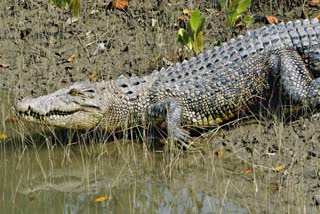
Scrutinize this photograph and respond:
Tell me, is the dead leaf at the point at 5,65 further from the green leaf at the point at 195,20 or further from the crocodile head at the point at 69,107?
the green leaf at the point at 195,20

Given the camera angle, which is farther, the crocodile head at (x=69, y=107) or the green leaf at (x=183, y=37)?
the green leaf at (x=183, y=37)

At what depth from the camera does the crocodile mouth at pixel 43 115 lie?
6.43 meters

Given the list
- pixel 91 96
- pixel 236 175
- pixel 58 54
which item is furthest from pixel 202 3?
pixel 236 175

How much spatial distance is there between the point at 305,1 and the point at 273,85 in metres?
2.08

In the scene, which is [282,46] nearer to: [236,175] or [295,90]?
[295,90]

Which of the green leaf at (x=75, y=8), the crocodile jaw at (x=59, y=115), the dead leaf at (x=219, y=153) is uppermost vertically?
the green leaf at (x=75, y=8)

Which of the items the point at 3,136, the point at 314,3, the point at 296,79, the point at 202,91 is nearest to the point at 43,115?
the point at 3,136

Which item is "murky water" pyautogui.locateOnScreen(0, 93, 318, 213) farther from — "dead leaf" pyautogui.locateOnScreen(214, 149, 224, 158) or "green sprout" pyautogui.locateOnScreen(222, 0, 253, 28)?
"green sprout" pyautogui.locateOnScreen(222, 0, 253, 28)

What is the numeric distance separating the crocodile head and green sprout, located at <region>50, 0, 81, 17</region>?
2.14 metres

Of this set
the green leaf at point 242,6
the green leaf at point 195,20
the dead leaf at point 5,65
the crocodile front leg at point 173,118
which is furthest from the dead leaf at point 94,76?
the green leaf at point 242,6

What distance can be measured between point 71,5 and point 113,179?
374 centimetres

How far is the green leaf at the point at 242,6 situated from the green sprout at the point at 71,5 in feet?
7.13

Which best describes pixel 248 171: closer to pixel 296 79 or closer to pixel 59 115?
pixel 296 79

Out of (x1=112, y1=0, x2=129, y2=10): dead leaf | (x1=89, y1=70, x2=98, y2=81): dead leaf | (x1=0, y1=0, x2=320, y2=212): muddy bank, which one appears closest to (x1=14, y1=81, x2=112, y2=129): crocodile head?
(x1=0, y1=0, x2=320, y2=212): muddy bank
